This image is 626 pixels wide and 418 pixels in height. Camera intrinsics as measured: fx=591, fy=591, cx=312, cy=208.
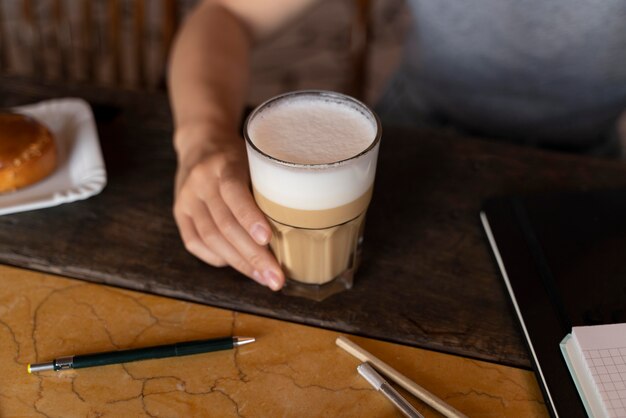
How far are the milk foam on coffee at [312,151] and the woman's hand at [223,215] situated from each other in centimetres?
5


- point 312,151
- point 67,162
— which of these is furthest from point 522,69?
point 67,162

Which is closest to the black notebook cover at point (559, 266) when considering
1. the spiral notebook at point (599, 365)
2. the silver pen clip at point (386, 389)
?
the spiral notebook at point (599, 365)

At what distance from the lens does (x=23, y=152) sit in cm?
68

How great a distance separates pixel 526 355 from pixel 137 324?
1.21ft

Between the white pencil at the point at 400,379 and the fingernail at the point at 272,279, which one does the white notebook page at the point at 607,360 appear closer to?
the white pencil at the point at 400,379

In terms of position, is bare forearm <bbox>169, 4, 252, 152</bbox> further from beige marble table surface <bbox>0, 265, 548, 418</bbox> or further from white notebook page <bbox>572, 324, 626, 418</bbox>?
white notebook page <bbox>572, 324, 626, 418</bbox>

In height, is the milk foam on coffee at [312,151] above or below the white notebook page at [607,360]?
above

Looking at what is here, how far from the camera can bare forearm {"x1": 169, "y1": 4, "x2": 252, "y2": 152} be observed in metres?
0.74

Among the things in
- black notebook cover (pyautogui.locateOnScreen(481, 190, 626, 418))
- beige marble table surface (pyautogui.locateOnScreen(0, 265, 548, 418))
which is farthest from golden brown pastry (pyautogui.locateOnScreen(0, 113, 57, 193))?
black notebook cover (pyautogui.locateOnScreen(481, 190, 626, 418))

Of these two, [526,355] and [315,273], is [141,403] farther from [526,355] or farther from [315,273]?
[526,355]

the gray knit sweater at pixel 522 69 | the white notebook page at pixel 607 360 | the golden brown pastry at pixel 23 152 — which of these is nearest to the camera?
the white notebook page at pixel 607 360

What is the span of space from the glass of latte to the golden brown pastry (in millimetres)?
295

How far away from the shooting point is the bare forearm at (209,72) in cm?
74

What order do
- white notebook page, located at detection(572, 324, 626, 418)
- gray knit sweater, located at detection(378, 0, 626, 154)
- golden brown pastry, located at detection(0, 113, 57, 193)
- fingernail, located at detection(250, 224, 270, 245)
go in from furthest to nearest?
gray knit sweater, located at detection(378, 0, 626, 154) → golden brown pastry, located at detection(0, 113, 57, 193) → fingernail, located at detection(250, 224, 270, 245) → white notebook page, located at detection(572, 324, 626, 418)
